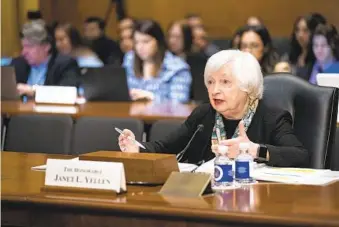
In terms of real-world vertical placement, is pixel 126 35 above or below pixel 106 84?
above

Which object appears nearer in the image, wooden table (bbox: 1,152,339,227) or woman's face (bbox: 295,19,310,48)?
wooden table (bbox: 1,152,339,227)

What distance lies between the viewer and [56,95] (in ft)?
18.4

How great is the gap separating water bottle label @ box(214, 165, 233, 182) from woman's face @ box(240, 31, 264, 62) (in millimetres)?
3712

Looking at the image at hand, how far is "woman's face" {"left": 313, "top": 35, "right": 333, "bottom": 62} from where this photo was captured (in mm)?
6607

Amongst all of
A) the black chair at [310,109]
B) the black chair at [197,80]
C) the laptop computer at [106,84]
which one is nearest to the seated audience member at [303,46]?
the black chair at [197,80]

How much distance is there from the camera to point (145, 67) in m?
6.62

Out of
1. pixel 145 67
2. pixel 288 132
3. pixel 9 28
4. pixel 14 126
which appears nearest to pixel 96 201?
pixel 288 132

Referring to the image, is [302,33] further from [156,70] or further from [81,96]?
[81,96]

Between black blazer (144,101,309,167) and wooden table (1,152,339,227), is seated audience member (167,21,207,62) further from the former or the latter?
wooden table (1,152,339,227)

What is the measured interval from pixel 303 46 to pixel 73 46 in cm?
246

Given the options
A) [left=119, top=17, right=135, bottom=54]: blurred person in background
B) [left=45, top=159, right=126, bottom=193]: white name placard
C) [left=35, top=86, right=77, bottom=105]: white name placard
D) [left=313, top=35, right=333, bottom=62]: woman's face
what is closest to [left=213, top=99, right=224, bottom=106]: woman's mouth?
[left=45, top=159, right=126, bottom=193]: white name placard

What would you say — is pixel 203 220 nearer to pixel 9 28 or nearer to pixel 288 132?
pixel 288 132

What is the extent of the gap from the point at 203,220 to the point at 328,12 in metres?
8.50

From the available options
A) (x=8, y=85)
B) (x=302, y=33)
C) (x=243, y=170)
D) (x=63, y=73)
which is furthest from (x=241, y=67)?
(x=302, y=33)
